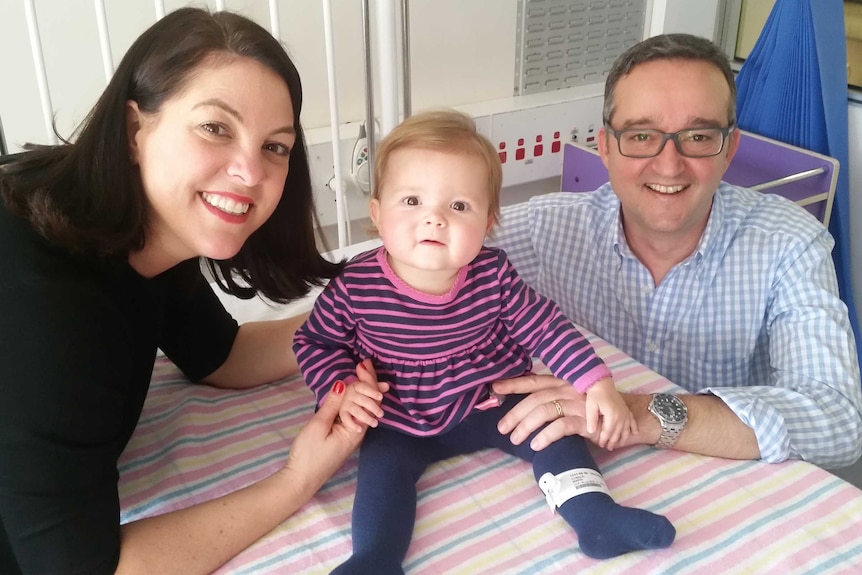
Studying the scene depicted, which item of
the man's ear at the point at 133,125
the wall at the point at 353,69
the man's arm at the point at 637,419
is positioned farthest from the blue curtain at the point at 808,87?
the man's ear at the point at 133,125

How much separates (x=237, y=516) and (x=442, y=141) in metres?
0.58

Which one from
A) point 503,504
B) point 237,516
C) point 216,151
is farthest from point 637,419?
point 216,151

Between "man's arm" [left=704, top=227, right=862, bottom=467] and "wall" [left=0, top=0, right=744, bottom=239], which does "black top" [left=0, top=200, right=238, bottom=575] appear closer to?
"man's arm" [left=704, top=227, right=862, bottom=467]

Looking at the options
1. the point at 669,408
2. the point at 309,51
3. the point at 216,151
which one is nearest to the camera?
the point at 216,151

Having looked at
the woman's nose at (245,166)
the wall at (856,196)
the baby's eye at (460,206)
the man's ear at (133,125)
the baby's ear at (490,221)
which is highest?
the man's ear at (133,125)

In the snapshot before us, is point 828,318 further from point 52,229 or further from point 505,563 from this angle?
point 52,229

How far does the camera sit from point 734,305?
1.47 m

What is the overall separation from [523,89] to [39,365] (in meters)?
2.07

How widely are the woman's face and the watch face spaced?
67 centimetres

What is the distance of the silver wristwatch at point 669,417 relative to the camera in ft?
3.71

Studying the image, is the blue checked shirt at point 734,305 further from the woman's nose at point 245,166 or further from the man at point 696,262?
the woman's nose at point 245,166

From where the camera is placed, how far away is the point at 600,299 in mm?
1645

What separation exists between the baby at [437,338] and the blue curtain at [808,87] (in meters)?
1.41

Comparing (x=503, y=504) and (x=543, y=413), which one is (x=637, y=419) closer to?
(x=543, y=413)
